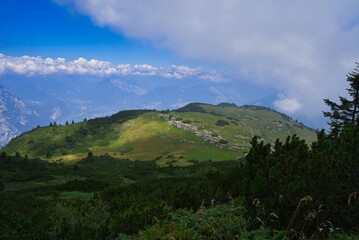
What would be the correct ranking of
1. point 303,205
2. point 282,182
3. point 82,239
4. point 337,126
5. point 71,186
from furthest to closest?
point 71,186
point 337,126
point 82,239
point 282,182
point 303,205

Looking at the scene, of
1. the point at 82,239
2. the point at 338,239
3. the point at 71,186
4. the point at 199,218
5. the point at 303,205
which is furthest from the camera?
the point at 71,186

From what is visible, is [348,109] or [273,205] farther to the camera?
[348,109]

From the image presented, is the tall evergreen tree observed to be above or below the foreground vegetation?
above

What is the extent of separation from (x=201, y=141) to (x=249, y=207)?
18687 cm

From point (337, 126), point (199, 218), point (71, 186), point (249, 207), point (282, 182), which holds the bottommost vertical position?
point (71, 186)

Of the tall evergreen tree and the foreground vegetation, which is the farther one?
the tall evergreen tree

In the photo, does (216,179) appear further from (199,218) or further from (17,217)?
(17,217)

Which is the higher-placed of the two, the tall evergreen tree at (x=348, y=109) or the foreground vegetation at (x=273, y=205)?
the tall evergreen tree at (x=348, y=109)

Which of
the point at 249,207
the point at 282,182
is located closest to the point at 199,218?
the point at 249,207

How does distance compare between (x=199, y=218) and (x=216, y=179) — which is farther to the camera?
(x=216, y=179)

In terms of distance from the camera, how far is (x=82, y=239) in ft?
40.4

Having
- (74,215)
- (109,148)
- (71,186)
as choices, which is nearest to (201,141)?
(109,148)

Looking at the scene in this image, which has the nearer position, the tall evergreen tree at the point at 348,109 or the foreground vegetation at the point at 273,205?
the foreground vegetation at the point at 273,205

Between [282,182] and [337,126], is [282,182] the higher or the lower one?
the lower one
